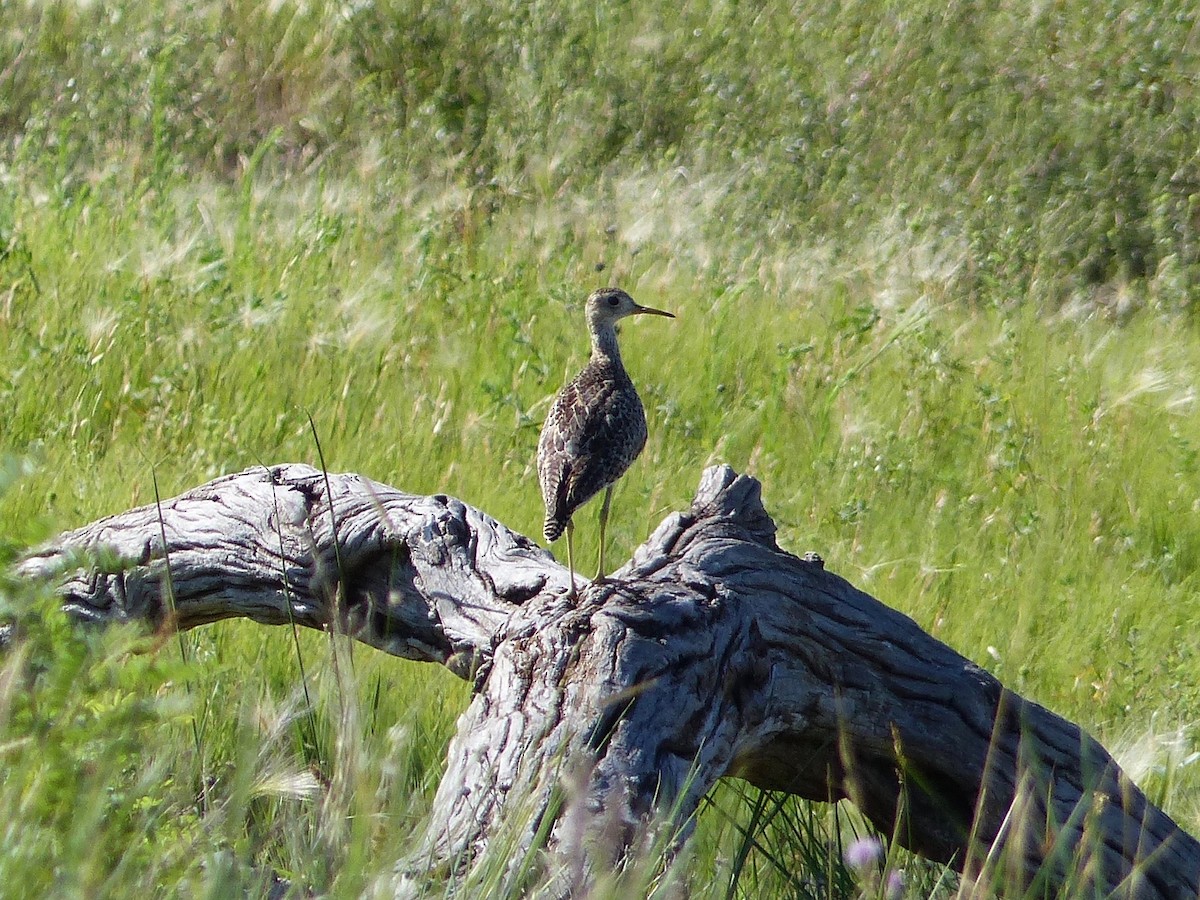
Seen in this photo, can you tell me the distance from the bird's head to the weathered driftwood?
2.30 meters

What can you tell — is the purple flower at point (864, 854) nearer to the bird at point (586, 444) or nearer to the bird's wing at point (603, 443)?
the bird at point (586, 444)

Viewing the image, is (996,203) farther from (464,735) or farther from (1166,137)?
(464,735)

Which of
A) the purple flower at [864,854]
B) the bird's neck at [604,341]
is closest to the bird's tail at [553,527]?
the purple flower at [864,854]

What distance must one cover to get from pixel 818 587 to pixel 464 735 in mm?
945

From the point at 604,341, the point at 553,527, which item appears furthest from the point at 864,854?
the point at 604,341

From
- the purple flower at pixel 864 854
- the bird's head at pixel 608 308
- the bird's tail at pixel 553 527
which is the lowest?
the purple flower at pixel 864 854

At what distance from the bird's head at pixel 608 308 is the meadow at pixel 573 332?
473mm

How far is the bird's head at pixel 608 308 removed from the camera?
20.2 ft

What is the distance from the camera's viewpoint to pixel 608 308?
6207 millimetres

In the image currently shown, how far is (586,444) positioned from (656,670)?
1.57 metres

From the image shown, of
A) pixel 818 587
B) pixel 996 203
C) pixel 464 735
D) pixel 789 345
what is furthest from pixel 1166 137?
pixel 464 735

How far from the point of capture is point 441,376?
6.68 m

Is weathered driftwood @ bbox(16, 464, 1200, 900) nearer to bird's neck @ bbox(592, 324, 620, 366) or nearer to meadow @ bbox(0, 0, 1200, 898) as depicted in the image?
meadow @ bbox(0, 0, 1200, 898)

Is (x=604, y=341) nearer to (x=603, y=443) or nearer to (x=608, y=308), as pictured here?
(x=608, y=308)
